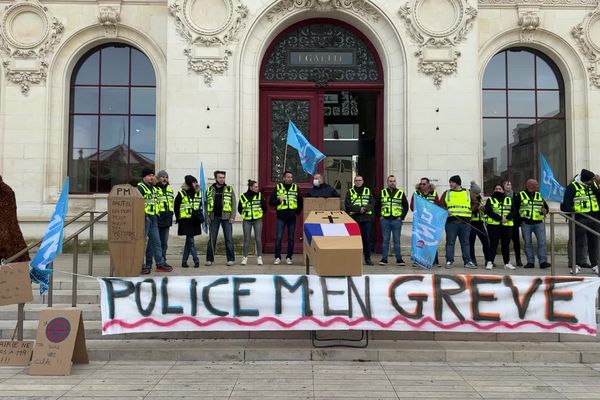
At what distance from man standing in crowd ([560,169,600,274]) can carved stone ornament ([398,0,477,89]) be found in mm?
3839

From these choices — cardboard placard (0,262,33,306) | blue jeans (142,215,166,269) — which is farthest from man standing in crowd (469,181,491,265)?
cardboard placard (0,262,33,306)

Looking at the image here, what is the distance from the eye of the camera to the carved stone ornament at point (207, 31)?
1169 cm

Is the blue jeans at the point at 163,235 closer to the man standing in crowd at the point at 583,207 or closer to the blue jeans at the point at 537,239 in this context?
the blue jeans at the point at 537,239

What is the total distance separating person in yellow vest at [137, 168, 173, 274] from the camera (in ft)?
29.9

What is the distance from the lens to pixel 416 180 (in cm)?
1166

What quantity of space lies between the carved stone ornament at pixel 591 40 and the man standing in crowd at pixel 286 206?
834 centimetres

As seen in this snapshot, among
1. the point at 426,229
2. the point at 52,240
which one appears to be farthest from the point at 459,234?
the point at 52,240

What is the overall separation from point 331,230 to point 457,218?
4699mm

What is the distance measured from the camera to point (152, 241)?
9195mm

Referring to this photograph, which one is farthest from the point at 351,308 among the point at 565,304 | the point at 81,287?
the point at 81,287

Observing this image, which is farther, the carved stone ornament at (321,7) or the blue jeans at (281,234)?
the carved stone ornament at (321,7)

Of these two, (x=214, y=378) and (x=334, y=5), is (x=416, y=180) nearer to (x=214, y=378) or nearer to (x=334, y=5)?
(x=334, y=5)

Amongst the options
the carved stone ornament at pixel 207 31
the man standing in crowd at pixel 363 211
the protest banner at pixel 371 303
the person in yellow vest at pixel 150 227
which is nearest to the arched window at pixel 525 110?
the man standing in crowd at pixel 363 211

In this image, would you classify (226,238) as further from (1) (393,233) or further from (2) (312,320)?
(2) (312,320)
